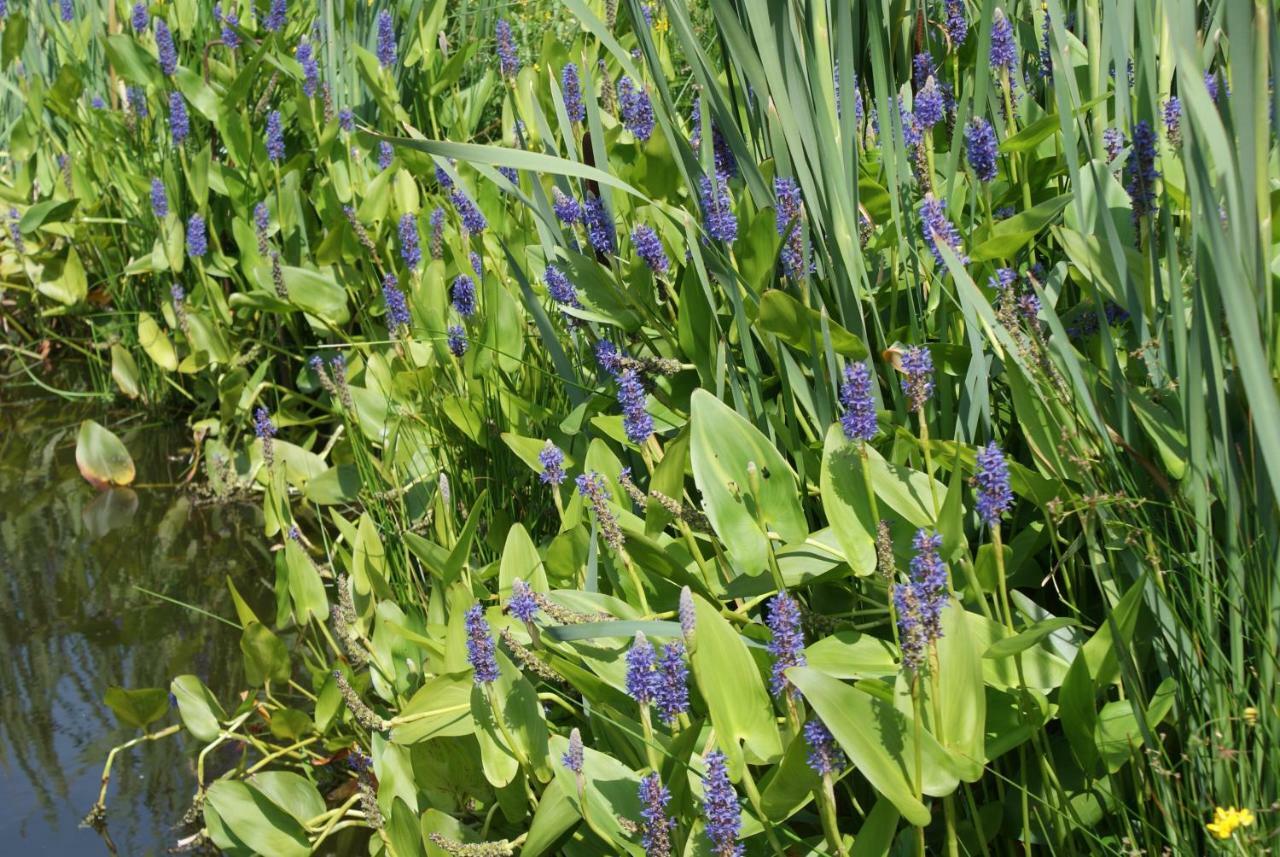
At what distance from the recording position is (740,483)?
1.71m

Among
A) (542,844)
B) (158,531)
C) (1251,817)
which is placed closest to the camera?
(1251,817)

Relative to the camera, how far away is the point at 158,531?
3.25 m

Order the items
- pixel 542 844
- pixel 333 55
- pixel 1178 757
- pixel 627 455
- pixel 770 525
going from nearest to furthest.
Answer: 1. pixel 1178 757
2. pixel 542 844
3. pixel 770 525
4. pixel 627 455
5. pixel 333 55

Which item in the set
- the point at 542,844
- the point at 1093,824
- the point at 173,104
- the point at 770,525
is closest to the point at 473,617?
the point at 542,844

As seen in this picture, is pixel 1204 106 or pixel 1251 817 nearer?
pixel 1204 106

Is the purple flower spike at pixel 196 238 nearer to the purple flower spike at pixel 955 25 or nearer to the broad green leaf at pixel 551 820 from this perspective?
the purple flower spike at pixel 955 25

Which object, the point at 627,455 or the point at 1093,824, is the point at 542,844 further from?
the point at 627,455

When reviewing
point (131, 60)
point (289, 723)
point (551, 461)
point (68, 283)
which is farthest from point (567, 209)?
point (68, 283)

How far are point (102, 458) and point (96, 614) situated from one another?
61 cm

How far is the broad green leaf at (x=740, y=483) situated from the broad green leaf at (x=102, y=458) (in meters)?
2.15

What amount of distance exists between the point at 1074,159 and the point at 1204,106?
396 millimetres

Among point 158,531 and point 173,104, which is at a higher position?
point 173,104

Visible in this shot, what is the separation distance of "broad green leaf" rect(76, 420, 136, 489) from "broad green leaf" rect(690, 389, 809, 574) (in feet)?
7.07

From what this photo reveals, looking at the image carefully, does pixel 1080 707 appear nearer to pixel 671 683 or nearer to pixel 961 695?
pixel 961 695
